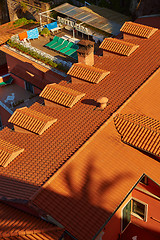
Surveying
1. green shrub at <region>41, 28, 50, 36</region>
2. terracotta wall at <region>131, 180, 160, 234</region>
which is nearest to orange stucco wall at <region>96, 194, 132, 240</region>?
terracotta wall at <region>131, 180, 160, 234</region>

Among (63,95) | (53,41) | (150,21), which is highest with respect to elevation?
(150,21)

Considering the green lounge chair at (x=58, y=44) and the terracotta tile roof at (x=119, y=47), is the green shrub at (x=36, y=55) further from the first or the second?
the terracotta tile roof at (x=119, y=47)

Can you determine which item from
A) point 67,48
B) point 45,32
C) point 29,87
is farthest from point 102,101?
point 45,32

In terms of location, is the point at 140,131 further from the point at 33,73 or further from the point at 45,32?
the point at 45,32

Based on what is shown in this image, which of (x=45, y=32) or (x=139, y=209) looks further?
(x=45, y=32)

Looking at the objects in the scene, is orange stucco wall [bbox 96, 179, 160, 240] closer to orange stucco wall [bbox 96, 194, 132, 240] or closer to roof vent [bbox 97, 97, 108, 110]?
orange stucco wall [bbox 96, 194, 132, 240]

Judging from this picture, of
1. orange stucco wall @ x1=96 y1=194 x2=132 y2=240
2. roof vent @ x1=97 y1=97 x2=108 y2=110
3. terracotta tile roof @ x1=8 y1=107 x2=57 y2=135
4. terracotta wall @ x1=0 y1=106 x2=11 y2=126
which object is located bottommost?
orange stucco wall @ x1=96 y1=194 x2=132 y2=240
